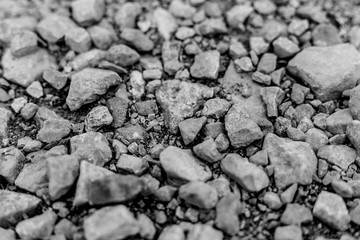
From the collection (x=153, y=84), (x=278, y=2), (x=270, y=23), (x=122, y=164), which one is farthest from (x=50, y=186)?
(x=278, y=2)

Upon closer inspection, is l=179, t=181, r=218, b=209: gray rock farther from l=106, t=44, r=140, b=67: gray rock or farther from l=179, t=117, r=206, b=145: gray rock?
l=106, t=44, r=140, b=67: gray rock

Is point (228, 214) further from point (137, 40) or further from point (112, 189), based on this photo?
point (137, 40)

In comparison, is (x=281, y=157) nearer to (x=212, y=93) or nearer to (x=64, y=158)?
(x=212, y=93)

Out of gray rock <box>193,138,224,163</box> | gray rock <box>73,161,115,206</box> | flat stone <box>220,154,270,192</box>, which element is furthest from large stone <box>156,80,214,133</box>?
gray rock <box>73,161,115,206</box>

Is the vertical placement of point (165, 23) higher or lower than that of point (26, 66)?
higher

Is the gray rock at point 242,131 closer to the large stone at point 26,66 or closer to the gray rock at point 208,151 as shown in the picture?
the gray rock at point 208,151

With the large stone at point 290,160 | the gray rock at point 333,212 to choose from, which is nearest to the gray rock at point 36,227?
the large stone at point 290,160

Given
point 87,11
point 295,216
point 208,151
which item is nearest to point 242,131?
point 208,151
